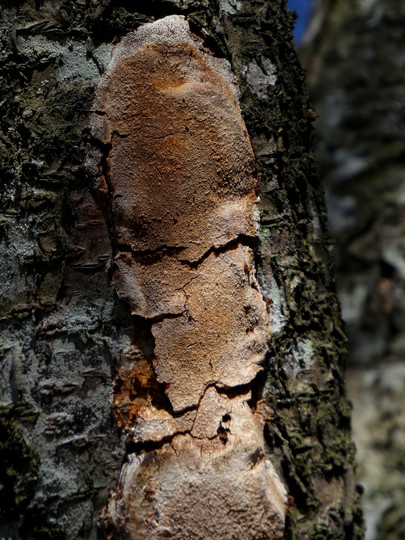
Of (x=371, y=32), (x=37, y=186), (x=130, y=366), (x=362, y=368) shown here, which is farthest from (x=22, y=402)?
(x=371, y=32)

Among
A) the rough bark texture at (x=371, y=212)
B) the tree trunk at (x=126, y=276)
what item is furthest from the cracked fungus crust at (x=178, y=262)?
the rough bark texture at (x=371, y=212)

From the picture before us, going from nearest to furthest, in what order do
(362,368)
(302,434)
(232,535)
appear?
(232,535) → (302,434) → (362,368)

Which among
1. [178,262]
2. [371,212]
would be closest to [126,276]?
[178,262]

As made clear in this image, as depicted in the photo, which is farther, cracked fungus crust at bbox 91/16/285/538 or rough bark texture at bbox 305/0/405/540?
rough bark texture at bbox 305/0/405/540

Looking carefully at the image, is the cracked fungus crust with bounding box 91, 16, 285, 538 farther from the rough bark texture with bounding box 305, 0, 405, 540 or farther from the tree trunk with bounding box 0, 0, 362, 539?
the rough bark texture with bounding box 305, 0, 405, 540

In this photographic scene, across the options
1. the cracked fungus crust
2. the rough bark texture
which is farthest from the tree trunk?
the rough bark texture

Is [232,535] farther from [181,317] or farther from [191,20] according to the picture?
[191,20]

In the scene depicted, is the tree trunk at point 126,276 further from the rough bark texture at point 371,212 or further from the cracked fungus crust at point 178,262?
the rough bark texture at point 371,212
